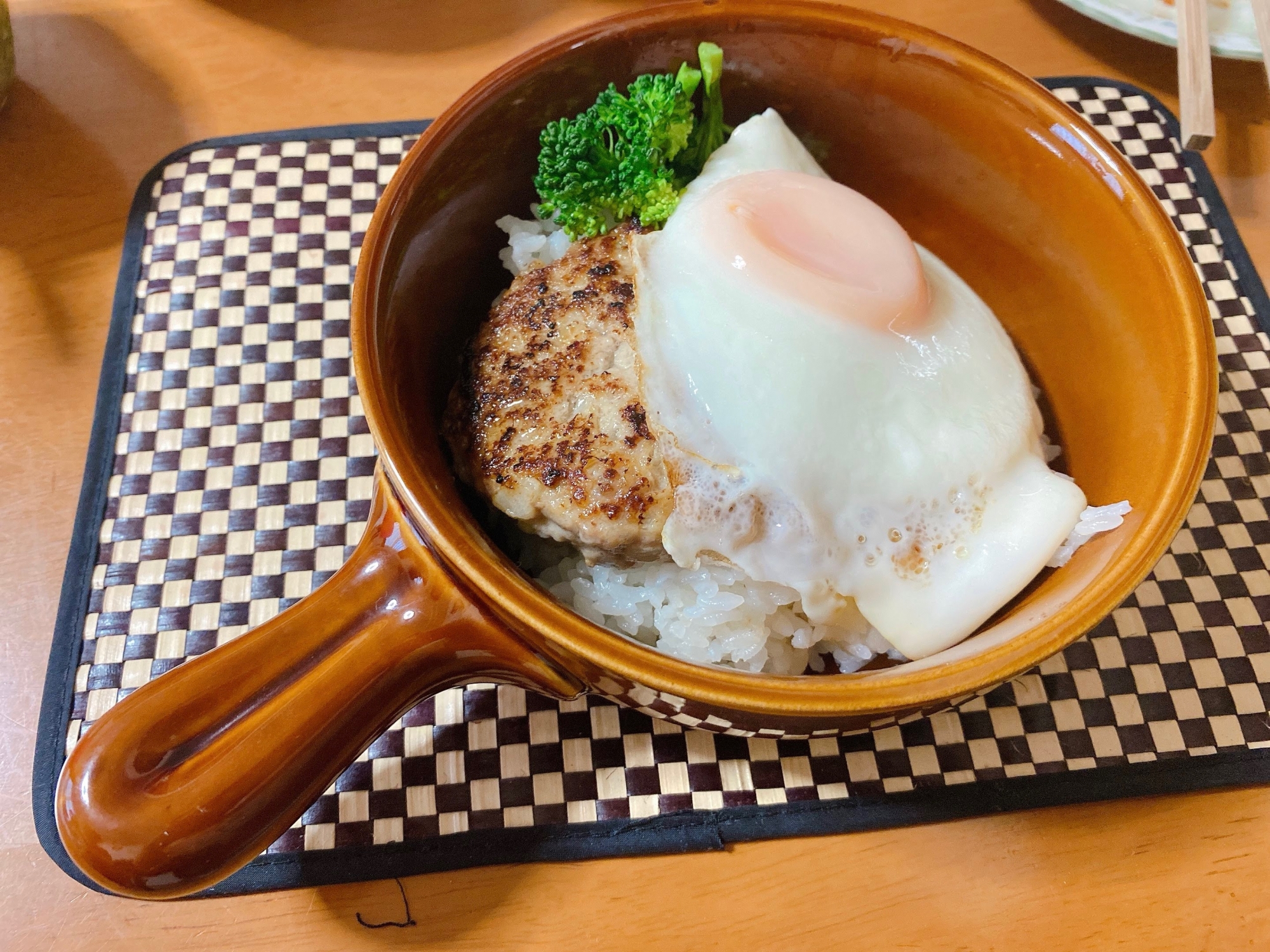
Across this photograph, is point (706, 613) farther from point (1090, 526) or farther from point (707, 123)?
point (707, 123)

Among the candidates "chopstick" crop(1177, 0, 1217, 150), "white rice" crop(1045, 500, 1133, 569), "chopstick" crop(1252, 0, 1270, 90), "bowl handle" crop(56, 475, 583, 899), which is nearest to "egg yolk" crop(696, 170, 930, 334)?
"white rice" crop(1045, 500, 1133, 569)

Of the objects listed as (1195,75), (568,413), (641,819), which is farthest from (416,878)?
(1195,75)

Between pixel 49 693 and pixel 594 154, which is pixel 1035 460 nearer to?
pixel 594 154

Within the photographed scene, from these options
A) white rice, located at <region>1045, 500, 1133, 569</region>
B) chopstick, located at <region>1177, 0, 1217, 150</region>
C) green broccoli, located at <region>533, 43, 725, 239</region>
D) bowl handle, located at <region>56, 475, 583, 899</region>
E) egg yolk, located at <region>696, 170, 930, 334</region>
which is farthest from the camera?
chopstick, located at <region>1177, 0, 1217, 150</region>

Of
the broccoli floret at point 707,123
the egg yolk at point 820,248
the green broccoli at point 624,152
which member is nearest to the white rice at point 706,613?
the egg yolk at point 820,248

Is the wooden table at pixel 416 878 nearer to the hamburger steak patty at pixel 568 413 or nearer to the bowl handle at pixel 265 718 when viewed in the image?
the bowl handle at pixel 265 718

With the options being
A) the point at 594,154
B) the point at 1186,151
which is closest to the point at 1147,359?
the point at 594,154

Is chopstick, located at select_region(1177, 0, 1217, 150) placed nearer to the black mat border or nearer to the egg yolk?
the egg yolk
